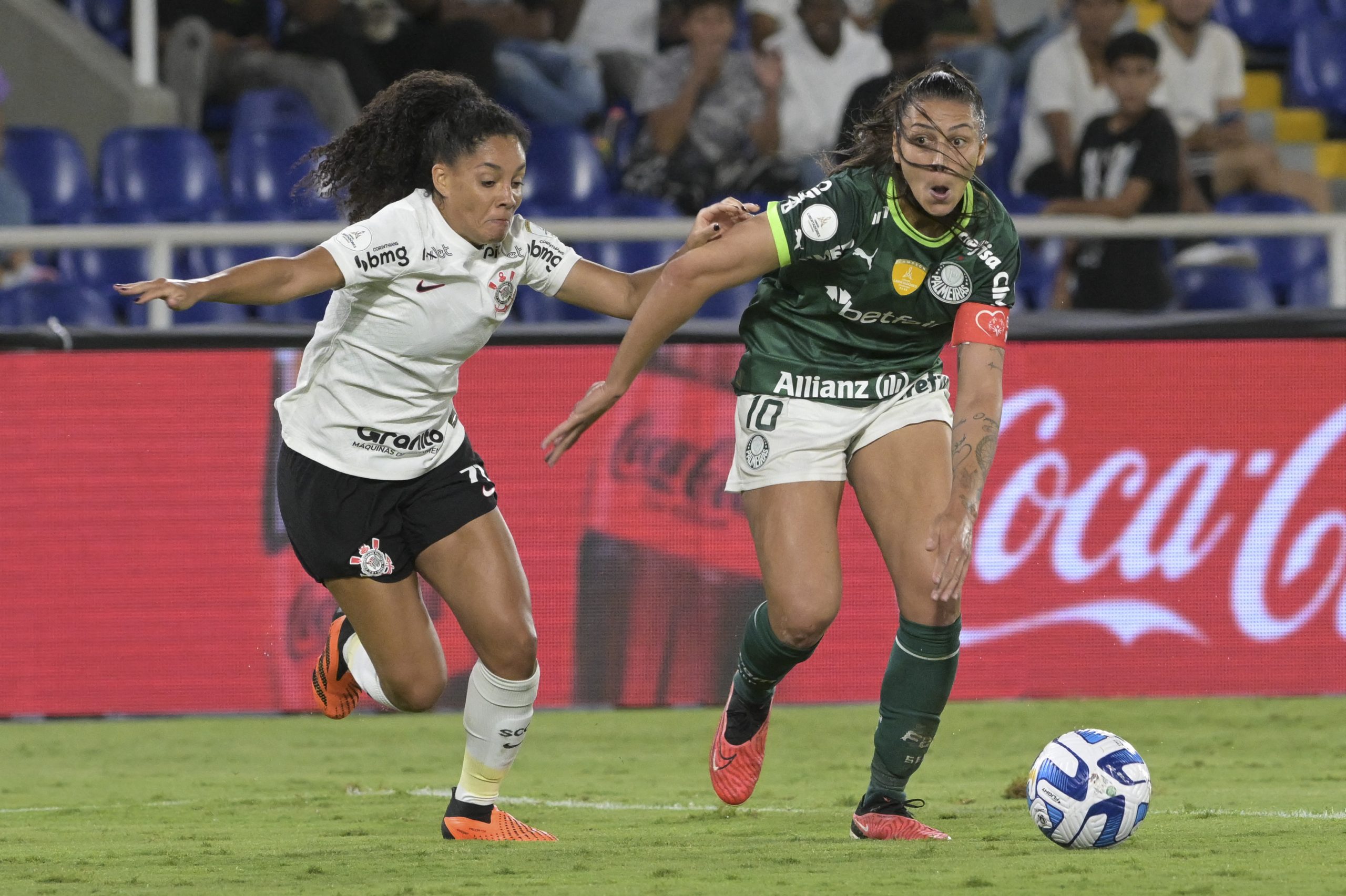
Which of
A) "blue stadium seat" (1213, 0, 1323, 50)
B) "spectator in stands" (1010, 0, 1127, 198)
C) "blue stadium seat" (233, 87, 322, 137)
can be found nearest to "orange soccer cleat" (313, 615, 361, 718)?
"blue stadium seat" (233, 87, 322, 137)

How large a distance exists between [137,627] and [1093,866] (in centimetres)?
467

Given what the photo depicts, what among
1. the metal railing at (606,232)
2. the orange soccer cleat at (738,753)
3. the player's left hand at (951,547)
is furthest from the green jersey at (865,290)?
the metal railing at (606,232)

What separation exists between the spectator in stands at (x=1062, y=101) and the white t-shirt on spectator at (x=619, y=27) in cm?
246

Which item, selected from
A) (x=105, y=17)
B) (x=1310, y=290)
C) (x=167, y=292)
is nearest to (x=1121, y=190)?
(x=1310, y=290)

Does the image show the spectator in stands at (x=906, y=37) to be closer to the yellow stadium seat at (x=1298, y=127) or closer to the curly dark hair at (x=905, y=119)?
the yellow stadium seat at (x=1298, y=127)

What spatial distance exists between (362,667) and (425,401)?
0.93m

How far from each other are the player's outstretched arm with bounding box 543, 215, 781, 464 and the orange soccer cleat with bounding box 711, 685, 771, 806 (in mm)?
1105

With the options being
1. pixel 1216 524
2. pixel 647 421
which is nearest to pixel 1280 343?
pixel 1216 524

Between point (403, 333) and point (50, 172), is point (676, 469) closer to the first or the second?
point (403, 333)

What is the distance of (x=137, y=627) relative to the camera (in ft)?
24.8

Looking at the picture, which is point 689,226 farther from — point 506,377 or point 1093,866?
point 1093,866

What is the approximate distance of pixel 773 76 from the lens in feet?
34.4

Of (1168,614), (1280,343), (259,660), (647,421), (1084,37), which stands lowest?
(259,660)

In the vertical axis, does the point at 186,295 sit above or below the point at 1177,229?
above
